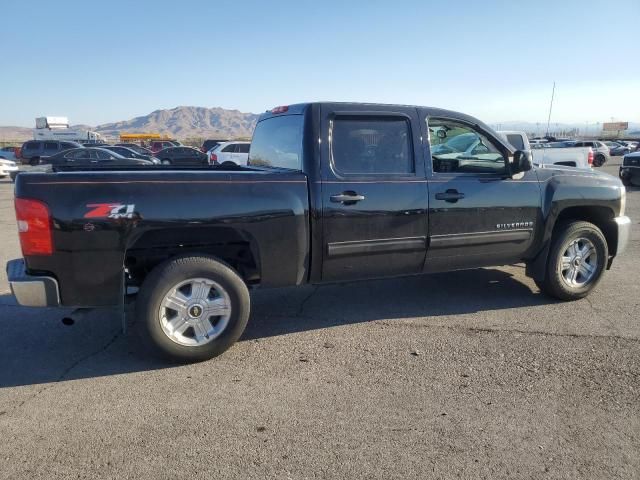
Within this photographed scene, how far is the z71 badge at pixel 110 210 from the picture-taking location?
348cm

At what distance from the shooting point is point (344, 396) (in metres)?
3.36

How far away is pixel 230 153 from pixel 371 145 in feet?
61.2

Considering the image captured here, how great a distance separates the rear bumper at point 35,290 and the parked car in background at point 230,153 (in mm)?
18523

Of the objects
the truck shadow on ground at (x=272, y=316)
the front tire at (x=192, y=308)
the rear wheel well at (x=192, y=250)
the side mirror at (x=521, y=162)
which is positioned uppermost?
the side mirror at (x=521, y=162)

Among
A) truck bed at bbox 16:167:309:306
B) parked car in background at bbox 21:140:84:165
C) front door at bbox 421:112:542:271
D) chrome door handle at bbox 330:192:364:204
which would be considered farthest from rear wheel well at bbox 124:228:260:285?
parked car in background at bbox 21:140:84:165

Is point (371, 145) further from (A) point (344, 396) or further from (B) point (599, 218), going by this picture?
(B) point (599, 218)

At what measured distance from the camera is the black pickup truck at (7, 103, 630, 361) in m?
3.52

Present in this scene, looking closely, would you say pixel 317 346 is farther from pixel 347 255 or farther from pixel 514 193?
pixel 514 193

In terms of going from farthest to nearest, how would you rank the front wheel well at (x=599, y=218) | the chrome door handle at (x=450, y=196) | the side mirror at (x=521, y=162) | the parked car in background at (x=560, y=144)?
the parked car in background at (x=560, y=144) < the front wheel well at (x=599, y=218) < the side mirror at (x=521, y=162) < the chrome door handle at (x=450, y=196)

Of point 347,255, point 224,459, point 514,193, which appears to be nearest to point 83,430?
point 224,459

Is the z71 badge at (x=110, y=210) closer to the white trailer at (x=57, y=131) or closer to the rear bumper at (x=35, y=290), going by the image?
the rear bumper at (x=35, y=290)

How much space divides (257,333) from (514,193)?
9.07 feet

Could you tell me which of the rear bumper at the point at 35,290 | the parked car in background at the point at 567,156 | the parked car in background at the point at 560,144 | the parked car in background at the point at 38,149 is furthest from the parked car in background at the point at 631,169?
the parked car in background at the point at 38,149

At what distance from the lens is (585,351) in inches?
159
